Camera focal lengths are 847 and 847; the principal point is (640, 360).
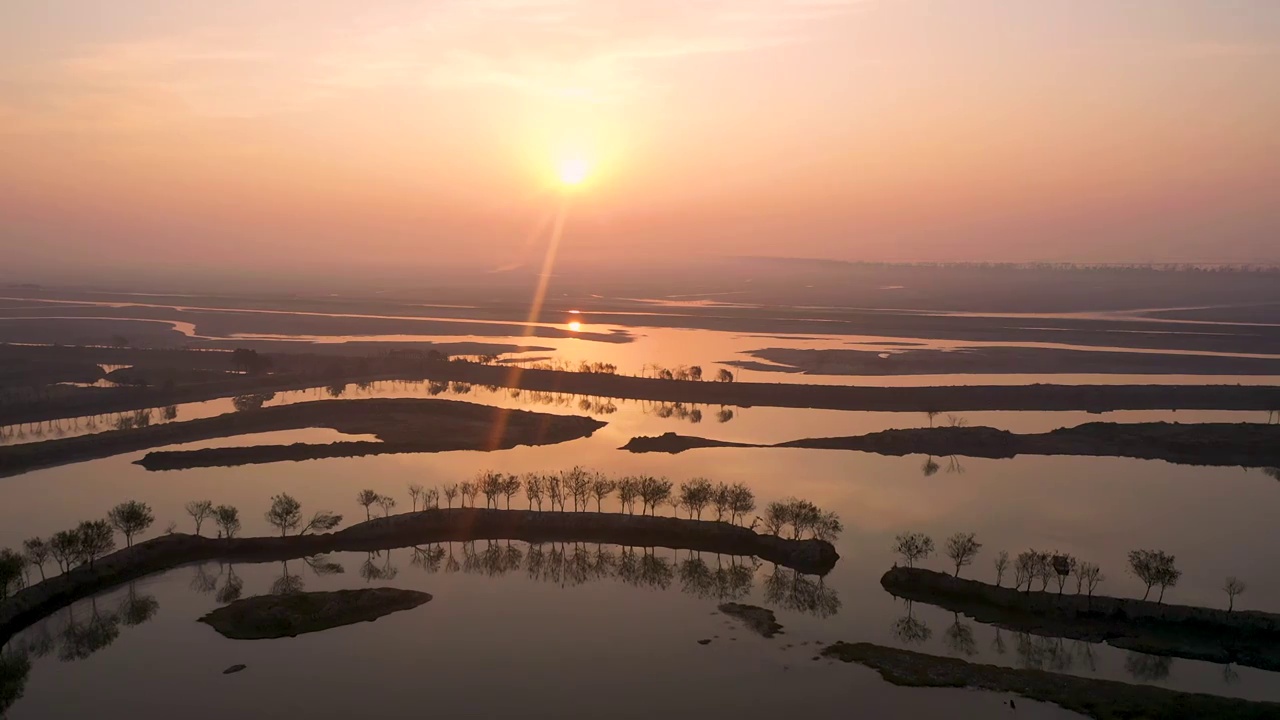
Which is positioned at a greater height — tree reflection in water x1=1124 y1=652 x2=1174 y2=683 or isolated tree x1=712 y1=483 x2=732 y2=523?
isolated tree x1=712 y1=483 x2=732 y2=523

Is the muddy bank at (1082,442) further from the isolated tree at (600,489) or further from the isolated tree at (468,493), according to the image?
the isolated tree at (468,493)

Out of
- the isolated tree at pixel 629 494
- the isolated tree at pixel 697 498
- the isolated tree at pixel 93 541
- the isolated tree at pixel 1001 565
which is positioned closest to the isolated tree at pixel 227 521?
the isolated tree at pixel 93 541

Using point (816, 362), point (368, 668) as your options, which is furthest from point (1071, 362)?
point (368, 668)

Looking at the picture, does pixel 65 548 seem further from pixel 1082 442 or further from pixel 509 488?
pixel 1082 442

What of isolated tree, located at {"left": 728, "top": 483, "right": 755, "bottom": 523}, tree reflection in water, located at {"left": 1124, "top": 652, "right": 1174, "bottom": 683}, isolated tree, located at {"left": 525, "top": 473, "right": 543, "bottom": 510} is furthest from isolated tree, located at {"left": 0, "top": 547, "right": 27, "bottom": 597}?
tree reflection in water, located at {"left": 1124, "top": 652, "right": 1174, "bottom": 683}

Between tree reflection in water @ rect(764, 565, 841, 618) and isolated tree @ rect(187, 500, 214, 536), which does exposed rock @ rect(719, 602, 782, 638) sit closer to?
tree reflection in water @ rect(764, 565, 841, 618)

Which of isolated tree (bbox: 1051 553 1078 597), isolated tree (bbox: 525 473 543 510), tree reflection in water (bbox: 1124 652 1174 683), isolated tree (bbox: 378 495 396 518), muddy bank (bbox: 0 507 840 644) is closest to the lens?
tree reflection in water (bbox: 1124 652 1174 683)

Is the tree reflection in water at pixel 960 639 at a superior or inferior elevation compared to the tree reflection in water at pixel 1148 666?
inferior
